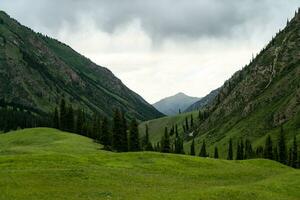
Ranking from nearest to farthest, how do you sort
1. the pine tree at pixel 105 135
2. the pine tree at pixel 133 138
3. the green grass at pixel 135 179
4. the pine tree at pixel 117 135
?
the green grass at pixel 135 179
the pine tree at pixel 117 135
the pine tree at pixel 133 138
the pine tree at pixel 105 135

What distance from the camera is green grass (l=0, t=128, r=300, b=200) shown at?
42438 mm

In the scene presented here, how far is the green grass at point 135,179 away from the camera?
139 feet

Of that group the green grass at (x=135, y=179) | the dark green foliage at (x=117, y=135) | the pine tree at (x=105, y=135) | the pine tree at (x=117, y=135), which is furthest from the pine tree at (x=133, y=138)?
the green grass at (x=135, y=179)

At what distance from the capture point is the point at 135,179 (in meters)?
52.5

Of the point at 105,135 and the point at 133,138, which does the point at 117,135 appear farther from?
the point at 105,135

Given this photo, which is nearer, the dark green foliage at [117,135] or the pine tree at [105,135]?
the dark green foliage at [117,135]

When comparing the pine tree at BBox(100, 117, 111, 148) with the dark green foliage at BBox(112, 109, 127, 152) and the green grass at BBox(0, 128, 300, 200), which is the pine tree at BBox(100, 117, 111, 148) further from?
the green grass at BBox(0, 128, 300, 200)

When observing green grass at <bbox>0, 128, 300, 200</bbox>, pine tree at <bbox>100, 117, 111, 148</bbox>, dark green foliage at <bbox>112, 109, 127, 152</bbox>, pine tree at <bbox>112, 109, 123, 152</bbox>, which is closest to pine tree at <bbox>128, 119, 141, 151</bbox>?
dark green foliage at <bbox>112, 109, 127, 152</bbox>

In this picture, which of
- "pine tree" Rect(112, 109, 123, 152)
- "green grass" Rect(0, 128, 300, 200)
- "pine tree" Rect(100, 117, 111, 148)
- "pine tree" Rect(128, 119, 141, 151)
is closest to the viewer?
"green grass" Rect(0, 128, 300, 200)

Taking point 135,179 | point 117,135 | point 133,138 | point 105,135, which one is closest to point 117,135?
point 117,135

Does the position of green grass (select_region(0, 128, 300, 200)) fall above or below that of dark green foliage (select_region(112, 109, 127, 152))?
below

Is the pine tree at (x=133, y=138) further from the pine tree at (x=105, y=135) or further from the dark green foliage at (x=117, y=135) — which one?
the pine tree at (x=105, y=135)

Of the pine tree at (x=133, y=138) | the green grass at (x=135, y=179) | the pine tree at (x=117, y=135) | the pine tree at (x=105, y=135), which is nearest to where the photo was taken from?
the green grass at (x=135, y=179)

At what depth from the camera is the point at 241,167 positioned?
7356cm
